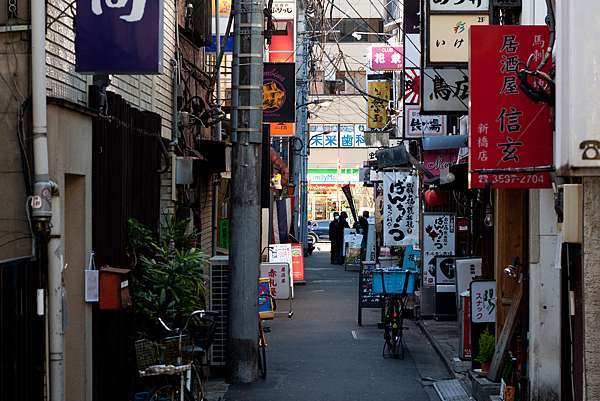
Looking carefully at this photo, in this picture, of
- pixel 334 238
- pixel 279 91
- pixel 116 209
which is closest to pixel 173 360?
pixel 116 209

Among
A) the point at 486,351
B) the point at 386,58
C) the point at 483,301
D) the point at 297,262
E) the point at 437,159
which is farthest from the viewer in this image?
the point at 386,58

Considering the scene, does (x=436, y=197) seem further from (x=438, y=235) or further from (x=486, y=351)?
(x=486, y=351)

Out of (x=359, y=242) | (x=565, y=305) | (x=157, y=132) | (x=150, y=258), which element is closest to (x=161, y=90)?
(x=157, y=132)

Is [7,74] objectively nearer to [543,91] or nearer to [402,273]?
[543,91]

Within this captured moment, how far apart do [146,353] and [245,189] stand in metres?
4.51

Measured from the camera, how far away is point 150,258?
12.0 metres

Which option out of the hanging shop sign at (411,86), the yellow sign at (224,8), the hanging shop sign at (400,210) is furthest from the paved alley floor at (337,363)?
the yellow sign at (224,8)

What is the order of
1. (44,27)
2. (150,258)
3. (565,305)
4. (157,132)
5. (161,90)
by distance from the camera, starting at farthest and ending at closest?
1. (161,90)
2. (157,132)
3. (150,258)
4. (565,305)
5. (44,27)

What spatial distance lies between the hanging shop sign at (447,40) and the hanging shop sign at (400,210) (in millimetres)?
10924

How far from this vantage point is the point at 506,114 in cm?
1009

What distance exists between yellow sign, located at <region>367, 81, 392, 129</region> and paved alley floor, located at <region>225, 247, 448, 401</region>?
11.7m

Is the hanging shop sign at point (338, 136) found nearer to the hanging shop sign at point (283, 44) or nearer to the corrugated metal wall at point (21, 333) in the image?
the hanging shop sign at point (283, 44)

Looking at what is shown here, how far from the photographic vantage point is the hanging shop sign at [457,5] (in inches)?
552

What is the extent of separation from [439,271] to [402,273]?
3.21 meters
